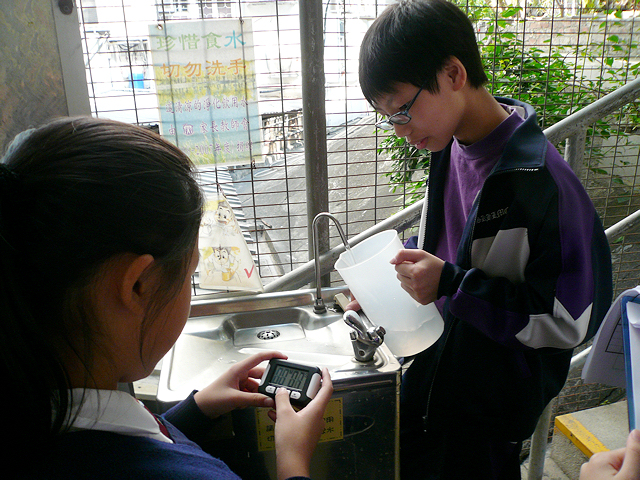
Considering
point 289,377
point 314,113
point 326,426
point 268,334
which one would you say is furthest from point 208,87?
point 326,426

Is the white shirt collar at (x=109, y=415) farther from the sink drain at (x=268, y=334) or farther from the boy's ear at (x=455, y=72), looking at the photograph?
the boy's ear at (x=455, y=72)

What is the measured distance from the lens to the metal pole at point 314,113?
1.42 metres

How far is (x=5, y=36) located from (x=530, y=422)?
4.96ft

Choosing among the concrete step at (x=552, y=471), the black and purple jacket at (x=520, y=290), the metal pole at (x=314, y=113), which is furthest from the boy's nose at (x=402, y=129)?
the concrete step at (x=552, y=471)

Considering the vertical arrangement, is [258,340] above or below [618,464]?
below

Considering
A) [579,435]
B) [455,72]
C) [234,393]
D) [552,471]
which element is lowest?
[552,471]

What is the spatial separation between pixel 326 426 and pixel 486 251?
57 cm

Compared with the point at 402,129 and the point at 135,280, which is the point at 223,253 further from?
the point at 135,280

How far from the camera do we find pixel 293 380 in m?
1.04

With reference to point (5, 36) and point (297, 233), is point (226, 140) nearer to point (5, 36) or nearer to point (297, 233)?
→ point (297, 233)

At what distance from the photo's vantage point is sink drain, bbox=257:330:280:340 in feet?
4.92

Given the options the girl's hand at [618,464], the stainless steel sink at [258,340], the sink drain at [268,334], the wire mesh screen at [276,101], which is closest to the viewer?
the girl's hand at [618,464]

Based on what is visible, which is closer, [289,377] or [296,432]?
[296,432]

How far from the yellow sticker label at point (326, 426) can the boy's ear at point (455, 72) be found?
32.0 inches
